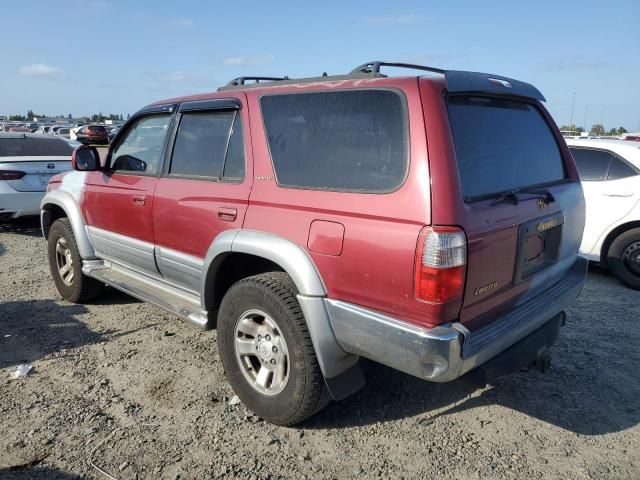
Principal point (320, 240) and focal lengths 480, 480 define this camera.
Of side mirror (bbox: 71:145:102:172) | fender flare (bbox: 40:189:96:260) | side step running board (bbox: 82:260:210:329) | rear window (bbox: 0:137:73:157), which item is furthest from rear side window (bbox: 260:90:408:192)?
rear window (bbox: 0:137:73:157)

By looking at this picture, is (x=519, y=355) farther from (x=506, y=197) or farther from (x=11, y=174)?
(x=11, y=174)

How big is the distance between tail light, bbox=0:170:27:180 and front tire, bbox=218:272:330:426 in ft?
19.8

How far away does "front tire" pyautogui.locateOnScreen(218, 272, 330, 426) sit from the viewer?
2.59m

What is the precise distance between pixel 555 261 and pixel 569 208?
37 centimetres

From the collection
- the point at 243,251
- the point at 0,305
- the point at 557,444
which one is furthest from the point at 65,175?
the point at 557,444

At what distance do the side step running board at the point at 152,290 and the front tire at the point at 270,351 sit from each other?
386 mm

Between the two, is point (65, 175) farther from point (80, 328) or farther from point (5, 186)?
point (5, 186)

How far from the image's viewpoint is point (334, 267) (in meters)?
2.38

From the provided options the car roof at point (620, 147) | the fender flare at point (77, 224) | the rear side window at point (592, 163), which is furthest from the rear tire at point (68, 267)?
the car roof at point (620, 147)

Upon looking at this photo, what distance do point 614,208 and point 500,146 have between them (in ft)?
12.3

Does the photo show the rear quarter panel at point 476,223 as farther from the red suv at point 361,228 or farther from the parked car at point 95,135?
the parked car at point 95,135

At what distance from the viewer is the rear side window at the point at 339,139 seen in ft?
7.57

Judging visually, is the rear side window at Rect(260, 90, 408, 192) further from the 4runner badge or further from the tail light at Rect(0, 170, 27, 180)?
the tail light at Rect(0, 170, 27, 180)

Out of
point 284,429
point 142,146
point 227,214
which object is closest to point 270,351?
point 284,429
